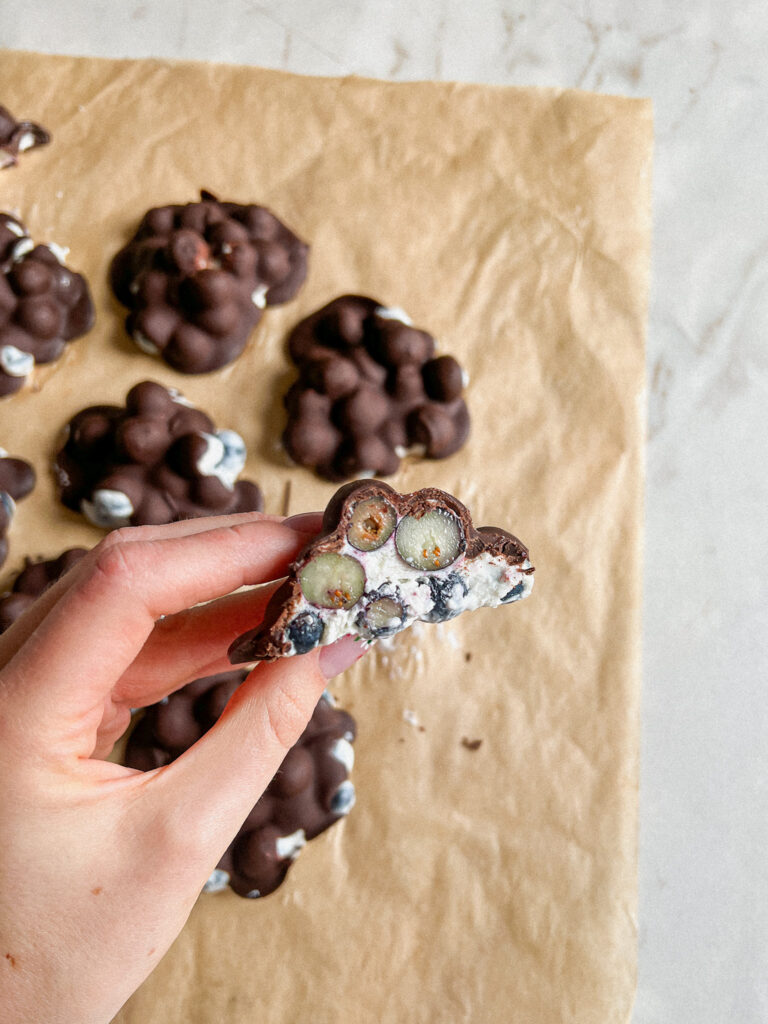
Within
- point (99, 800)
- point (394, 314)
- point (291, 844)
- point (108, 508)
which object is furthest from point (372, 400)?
point (99, 800)

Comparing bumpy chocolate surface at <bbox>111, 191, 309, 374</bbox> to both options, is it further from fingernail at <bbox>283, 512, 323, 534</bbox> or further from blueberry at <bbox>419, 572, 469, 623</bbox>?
blueberry at <bbox>419, 572, 469, 623</bbox>

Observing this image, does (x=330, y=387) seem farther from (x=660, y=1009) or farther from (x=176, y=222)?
(x=660, y=1009)

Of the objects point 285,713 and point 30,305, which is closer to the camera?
point 285,713

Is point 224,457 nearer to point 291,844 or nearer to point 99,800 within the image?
point 291,844

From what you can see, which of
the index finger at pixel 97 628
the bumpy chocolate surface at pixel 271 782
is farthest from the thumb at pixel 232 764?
the bumpy chocolate surface at pixel 271 782

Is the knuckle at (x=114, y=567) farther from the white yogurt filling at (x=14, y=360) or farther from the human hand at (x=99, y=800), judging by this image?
the white yogurt filling at (x=14, y=360)

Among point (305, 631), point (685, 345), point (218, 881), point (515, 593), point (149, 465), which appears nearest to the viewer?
point (305, 631)
